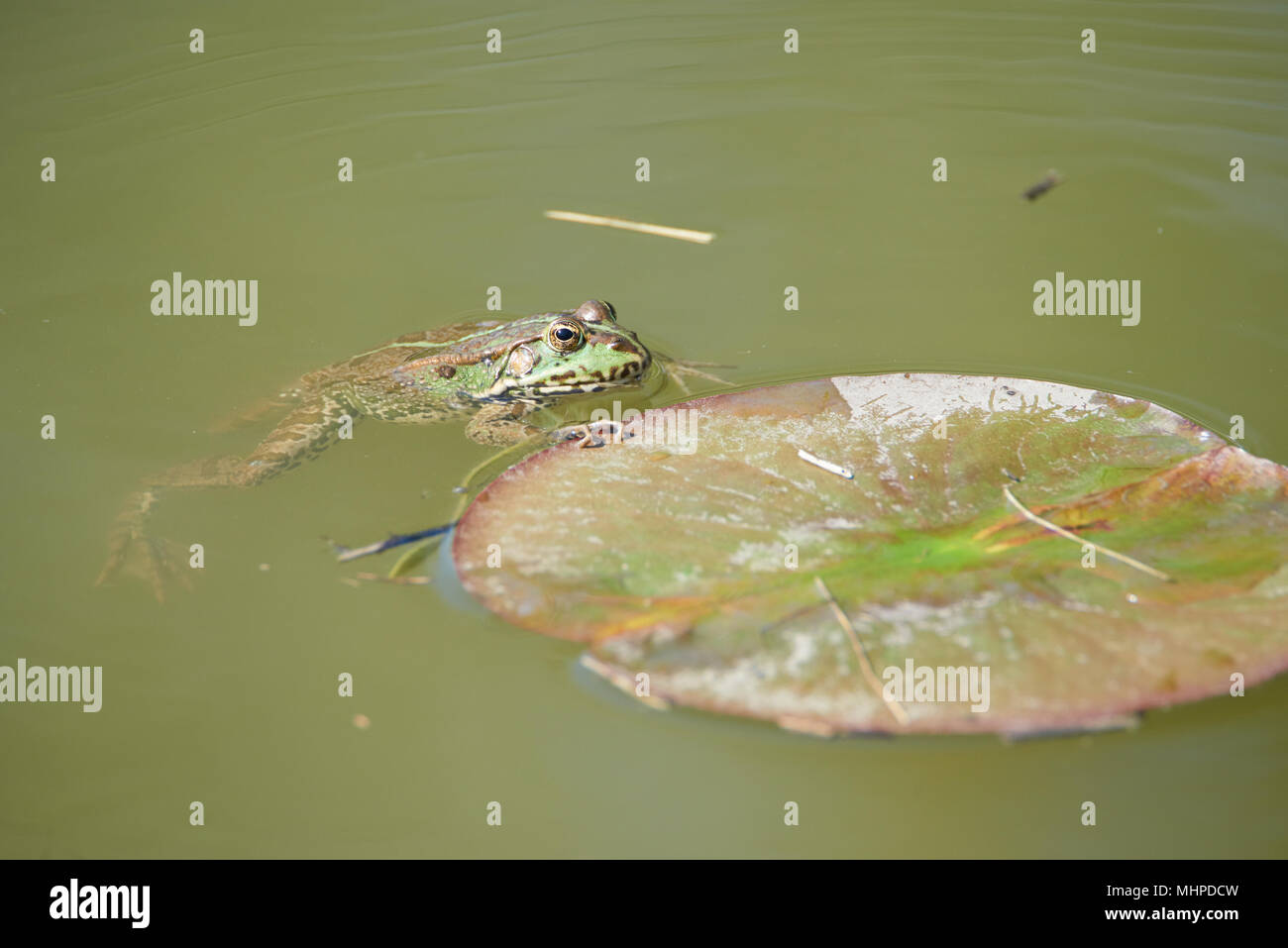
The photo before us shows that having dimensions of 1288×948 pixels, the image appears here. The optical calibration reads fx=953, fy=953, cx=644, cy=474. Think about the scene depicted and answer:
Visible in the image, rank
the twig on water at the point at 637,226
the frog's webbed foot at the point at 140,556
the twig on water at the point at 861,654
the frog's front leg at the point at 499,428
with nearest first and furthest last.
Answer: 1. the twig on water at the point at 861,654
2. the frog's webbed foot at the point at 140,556
3. the frog's front leg at the point at 499,428
4. the twig on water at the point at 637,226

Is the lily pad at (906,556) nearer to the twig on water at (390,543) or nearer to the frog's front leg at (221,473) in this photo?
the twig on water at (390,543)

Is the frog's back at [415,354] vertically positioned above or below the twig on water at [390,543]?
above

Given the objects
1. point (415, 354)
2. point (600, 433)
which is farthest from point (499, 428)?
point (600, 433)

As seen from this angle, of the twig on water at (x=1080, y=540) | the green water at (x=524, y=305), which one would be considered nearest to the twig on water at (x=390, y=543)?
the green water at (x=524, y=305)

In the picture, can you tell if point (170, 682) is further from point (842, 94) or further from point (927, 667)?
point (842, 94)

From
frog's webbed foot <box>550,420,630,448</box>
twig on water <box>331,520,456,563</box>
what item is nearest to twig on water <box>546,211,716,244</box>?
frog's webbed foot <box>550,420,630,448</box>

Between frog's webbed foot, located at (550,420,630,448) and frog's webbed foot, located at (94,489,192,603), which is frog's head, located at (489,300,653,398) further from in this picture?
frog's webbed foot, located at (94,489,192,603)
